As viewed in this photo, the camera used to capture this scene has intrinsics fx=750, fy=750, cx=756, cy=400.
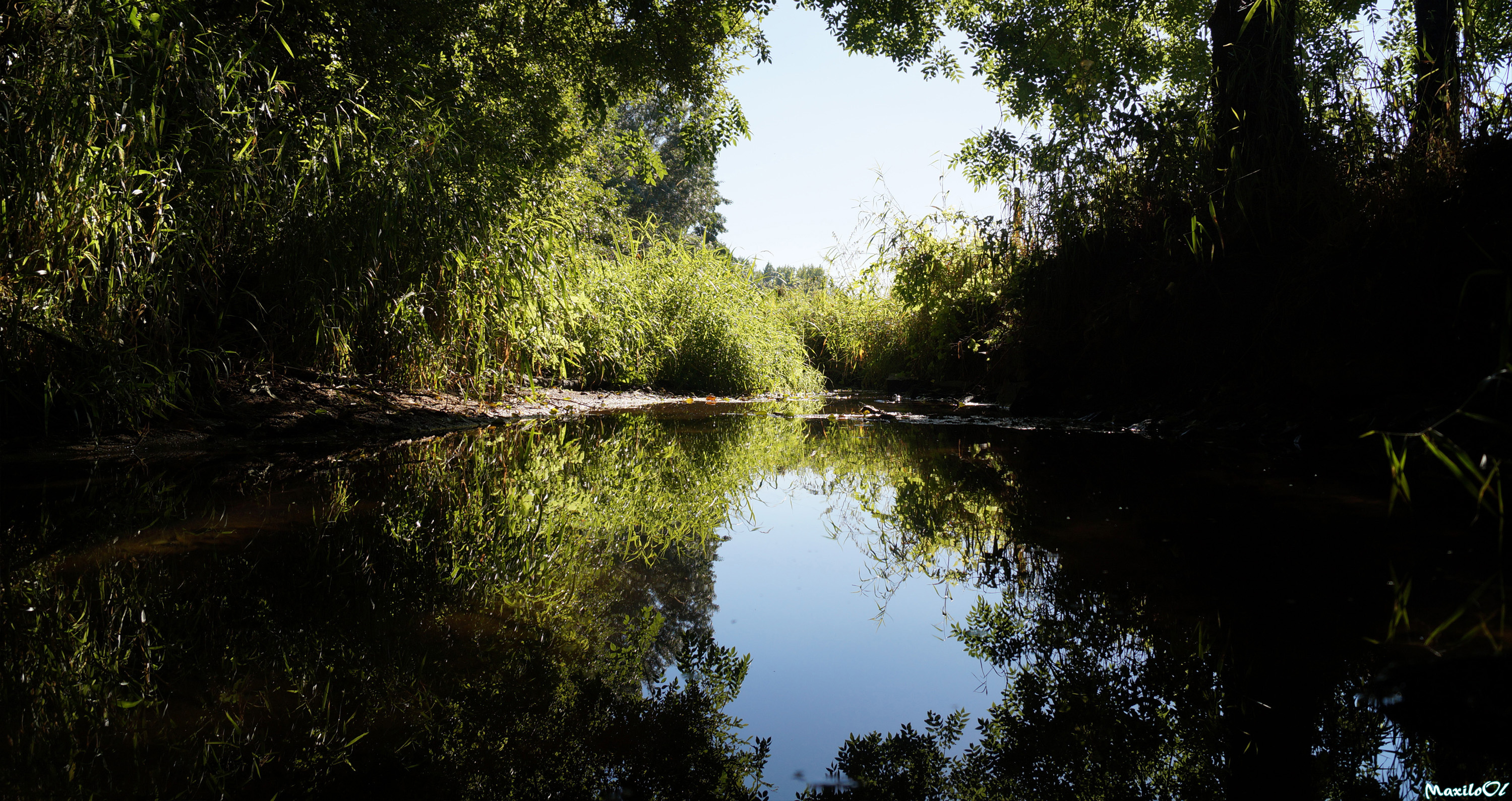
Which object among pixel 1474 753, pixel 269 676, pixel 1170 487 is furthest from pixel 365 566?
pixel 1170 487

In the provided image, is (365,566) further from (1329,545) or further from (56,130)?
(56,130)

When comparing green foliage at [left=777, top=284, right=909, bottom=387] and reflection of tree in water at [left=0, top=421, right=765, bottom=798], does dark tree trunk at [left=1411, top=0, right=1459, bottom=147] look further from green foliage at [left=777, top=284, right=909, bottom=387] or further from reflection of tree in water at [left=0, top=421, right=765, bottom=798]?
green foliage at [left=777, top=284, right=909, bottom=387]

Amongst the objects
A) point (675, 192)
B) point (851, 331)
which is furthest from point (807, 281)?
point (675, 192)

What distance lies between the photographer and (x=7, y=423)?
310 centimetres

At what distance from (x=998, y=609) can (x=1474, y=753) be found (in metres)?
0.71

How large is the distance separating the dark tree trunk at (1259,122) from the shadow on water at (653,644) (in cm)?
248

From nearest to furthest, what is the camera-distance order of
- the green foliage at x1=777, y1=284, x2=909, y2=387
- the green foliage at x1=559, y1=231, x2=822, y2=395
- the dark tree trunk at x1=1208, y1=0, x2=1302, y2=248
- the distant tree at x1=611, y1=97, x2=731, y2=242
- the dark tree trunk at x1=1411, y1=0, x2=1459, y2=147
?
1. the dark tree trunk at x1=1411, y1=0, x2=1459, y2=147
2. the dark tree trunk at x1=1208, y1=0, x2=1302, y2=248
3. the green foliage at x1=559, y1=231, x2=822, y2=395
4. the green foliage at x1=777, y1=284, x2=909, y2=387
5. the distant tree at x1=611, y1=97, x2=731, y2=242

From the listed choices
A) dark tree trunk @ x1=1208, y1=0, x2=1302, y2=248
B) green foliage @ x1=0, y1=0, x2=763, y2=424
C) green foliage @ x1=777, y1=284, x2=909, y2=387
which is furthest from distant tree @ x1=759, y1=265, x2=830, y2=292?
dark tree trunk @ x1=1208, y1=0, x2=1302, y2=248

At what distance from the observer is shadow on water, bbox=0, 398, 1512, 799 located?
36.6 inches

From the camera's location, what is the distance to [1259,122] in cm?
425

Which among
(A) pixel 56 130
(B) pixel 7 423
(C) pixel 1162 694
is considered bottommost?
(C) pixel 1162 694

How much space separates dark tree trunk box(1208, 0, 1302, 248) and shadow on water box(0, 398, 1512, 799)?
2483 millimetres

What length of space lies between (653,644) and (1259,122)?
467 cm

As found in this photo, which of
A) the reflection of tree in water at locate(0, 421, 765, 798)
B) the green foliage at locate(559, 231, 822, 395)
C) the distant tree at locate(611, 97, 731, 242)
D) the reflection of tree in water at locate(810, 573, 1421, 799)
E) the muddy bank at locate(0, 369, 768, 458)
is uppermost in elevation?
the distant tree at locate(611, 97, 731, 242)
